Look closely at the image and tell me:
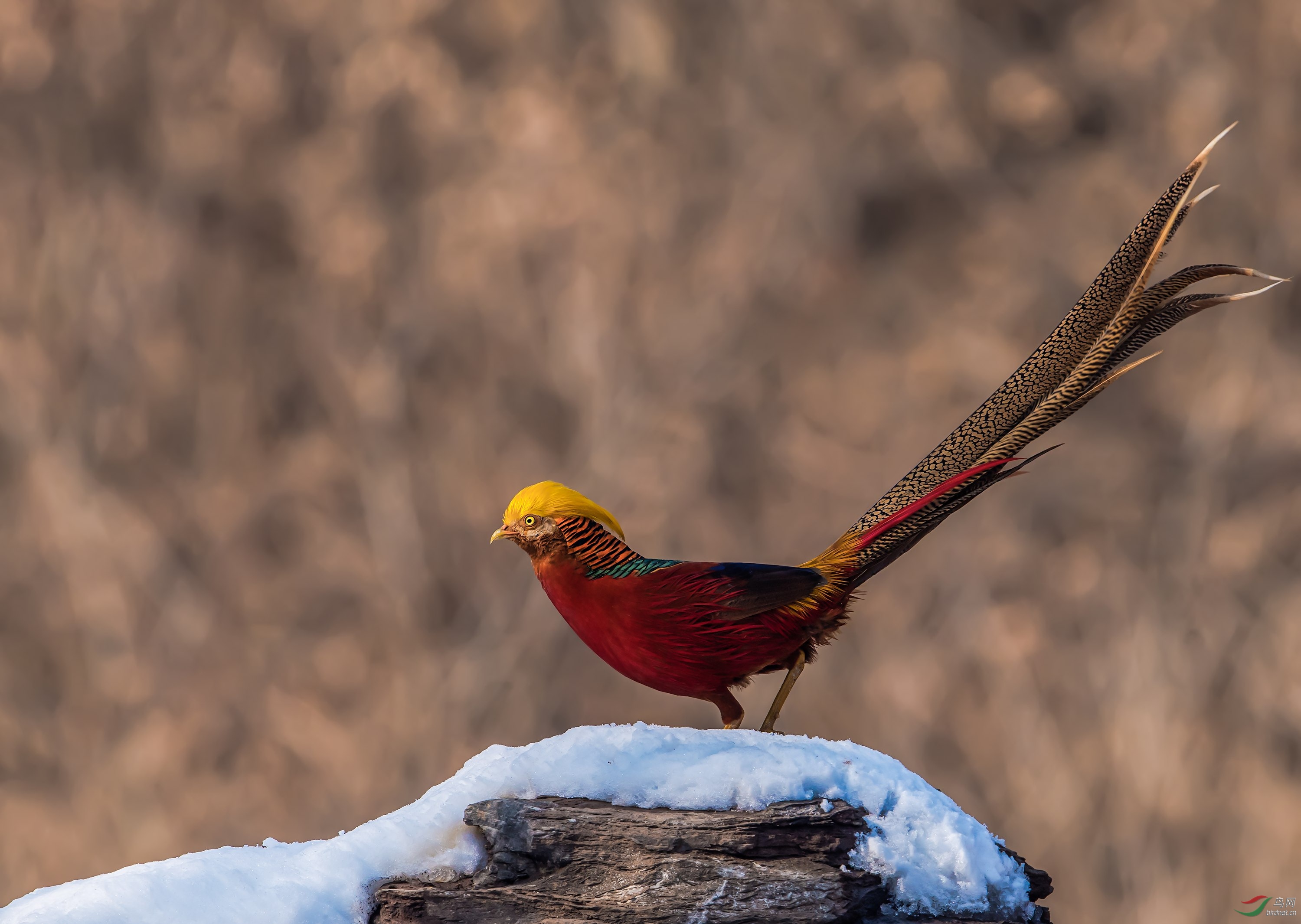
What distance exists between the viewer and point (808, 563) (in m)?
2.67

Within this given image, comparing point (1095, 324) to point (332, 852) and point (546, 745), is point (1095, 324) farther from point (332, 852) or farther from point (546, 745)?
point (332, 852)

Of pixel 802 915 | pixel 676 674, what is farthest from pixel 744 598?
pixel 802 915

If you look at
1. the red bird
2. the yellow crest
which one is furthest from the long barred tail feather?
the yellow crest

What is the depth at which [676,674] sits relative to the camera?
250 cm

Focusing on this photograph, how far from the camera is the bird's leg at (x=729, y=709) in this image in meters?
2.63

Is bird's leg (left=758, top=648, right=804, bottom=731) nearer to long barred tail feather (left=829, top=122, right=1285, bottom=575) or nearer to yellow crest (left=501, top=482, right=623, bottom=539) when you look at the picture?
long barred tail feather (left=829, top=122, right=1285, bottom=575)

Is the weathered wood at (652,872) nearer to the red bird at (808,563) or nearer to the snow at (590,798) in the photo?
the snow at (590,798)

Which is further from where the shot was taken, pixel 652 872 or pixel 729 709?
pixel 729 709

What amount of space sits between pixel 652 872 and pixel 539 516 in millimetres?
764

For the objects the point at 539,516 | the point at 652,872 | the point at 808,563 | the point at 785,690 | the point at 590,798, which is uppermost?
the point at 539,516

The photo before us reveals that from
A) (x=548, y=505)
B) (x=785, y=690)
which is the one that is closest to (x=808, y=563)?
(x=785, y=690)

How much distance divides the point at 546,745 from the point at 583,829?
256 mm

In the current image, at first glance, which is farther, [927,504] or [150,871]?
[927,504]

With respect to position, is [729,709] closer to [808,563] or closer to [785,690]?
[785,690]
